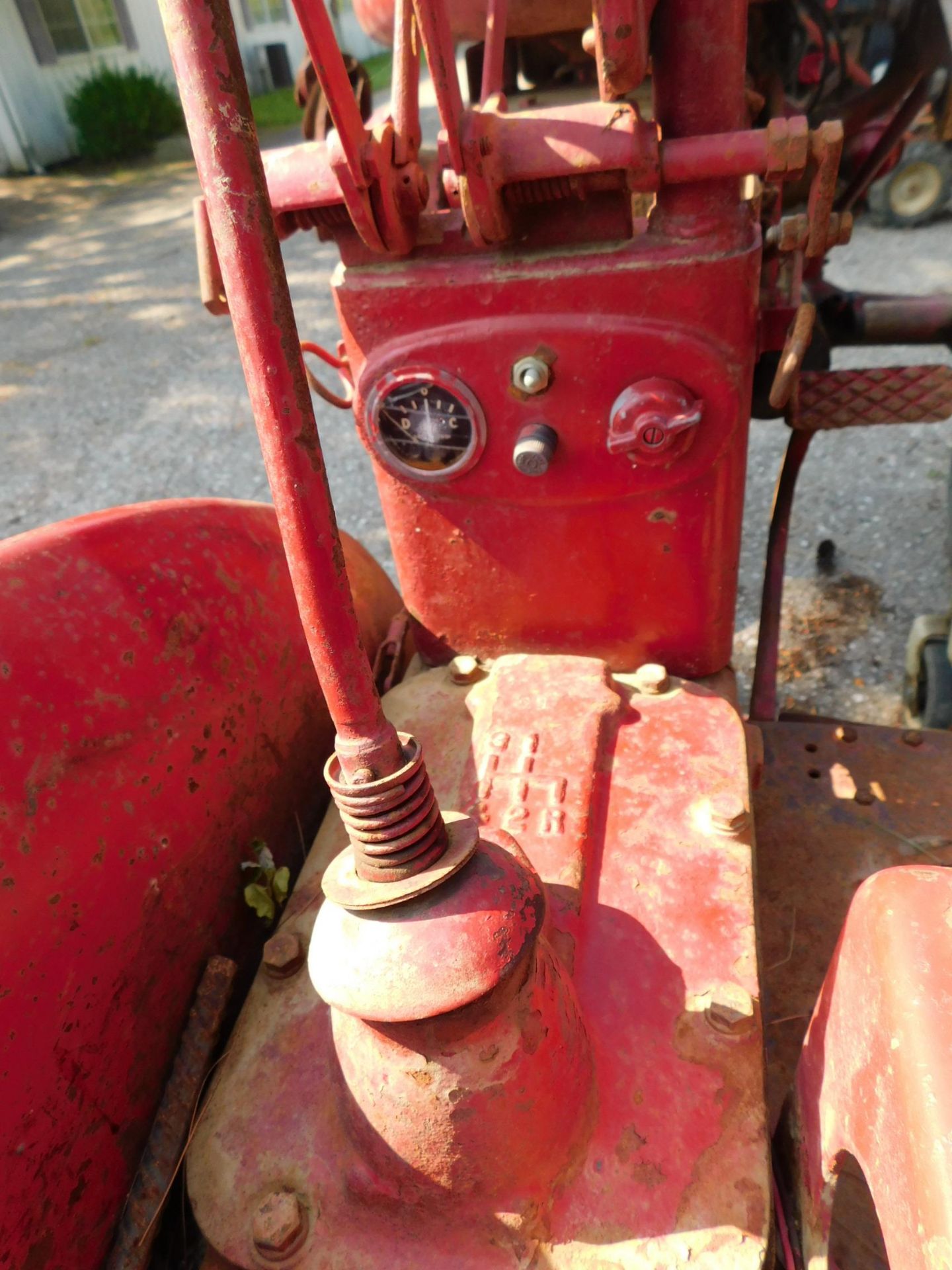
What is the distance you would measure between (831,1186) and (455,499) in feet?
2.80

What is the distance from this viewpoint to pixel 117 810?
893mm

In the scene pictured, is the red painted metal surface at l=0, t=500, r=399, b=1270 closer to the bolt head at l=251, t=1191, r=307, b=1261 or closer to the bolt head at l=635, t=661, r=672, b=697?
the bolt head at l=251, t=1191, r=307, b=1261

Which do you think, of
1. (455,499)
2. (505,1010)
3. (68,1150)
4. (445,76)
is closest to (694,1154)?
(505,1010)

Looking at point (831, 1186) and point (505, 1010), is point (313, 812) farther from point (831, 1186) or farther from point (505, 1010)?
point (831, 1186)

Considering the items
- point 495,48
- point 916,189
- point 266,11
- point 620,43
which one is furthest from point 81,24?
point 620,43

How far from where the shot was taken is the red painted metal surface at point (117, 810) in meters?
0.78

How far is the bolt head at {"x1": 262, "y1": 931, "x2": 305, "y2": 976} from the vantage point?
0.97m

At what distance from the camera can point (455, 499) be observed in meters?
1.18

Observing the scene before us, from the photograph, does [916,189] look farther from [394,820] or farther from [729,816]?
[394,820]

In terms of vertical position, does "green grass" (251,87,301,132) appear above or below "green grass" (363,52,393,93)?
below

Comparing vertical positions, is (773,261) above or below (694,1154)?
above

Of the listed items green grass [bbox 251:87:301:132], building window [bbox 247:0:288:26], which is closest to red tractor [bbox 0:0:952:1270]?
green grass [bbox 251:87:301:132]

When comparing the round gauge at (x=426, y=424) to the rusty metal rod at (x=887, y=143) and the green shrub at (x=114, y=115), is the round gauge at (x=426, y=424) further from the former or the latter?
the green shrub at (x=114, y=115)

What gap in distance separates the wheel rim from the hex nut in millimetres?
5116
